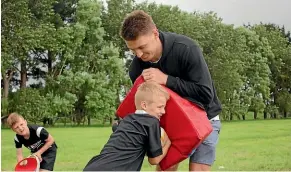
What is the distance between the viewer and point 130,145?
3324mm

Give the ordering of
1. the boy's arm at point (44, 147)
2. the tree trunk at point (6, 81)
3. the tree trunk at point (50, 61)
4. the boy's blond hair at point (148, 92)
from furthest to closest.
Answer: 1. the tree trunk at point (50, 61)
2. the tree trunk at point (6, 81)
3. the boy's arm at point (44, 147)
4. the boy's blond hair at point (148, 92)

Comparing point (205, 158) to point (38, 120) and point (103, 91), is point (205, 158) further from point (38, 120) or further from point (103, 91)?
point (103, 91)

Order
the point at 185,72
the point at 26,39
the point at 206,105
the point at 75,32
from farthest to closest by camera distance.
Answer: the point at 75,32
the point at 26,39
the point at 206,105
the point at 185,72

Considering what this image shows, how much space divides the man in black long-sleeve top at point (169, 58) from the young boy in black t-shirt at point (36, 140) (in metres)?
3.26

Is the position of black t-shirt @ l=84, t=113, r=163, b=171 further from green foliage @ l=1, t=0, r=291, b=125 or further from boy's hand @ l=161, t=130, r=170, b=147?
green foliage @ l=1, t=0, r=291, b=125

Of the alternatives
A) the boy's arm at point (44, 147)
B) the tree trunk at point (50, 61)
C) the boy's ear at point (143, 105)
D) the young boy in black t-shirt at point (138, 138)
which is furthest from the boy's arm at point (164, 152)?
the tree trunk at point (50, 61)

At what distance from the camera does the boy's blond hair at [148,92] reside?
134 inches

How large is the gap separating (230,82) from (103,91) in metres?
13.1

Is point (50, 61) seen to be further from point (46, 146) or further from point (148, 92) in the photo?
point (148, 92)

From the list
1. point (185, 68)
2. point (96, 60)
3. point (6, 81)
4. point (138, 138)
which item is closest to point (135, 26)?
point (185, 68)

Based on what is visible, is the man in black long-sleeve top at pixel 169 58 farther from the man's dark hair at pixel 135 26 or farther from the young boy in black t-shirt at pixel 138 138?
the young boy in black t-shirt at pixel 138 138

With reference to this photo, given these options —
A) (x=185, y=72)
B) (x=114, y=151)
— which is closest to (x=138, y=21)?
(x=185, y=72)

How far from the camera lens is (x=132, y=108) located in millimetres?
3709

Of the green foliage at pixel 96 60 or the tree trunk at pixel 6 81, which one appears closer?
the green foliage at pixel 96 60
